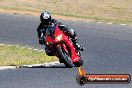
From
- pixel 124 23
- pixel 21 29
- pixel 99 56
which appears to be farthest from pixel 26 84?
pixel 124 23

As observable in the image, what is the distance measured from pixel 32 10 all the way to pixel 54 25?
26.8m

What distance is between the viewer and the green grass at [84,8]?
38844 millimetres

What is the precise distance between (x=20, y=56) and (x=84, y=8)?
20.9 m

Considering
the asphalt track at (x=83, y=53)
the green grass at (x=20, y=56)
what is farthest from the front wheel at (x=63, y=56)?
the green grass at (x=20, y=56)

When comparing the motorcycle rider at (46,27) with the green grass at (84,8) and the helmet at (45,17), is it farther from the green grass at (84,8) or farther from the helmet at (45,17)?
the green grass at (84,8)

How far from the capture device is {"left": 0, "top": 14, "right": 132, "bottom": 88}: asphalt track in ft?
55.1

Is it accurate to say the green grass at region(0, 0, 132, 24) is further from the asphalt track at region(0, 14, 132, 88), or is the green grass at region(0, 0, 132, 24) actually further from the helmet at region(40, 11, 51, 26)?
the helmet at region(40, 11, 51, 26)

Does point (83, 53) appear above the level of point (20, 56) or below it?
below

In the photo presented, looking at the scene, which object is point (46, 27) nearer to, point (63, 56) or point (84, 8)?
point (63, 56)

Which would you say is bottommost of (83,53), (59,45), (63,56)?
(83,53)

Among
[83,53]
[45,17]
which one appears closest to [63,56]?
[45,17]

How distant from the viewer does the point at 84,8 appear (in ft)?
138

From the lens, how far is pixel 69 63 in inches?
501

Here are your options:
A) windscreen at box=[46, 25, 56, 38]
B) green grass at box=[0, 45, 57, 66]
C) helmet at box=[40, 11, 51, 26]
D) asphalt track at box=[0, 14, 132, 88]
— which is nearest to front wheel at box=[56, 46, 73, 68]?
windscreen at box=[46, 25, 56, 38]
